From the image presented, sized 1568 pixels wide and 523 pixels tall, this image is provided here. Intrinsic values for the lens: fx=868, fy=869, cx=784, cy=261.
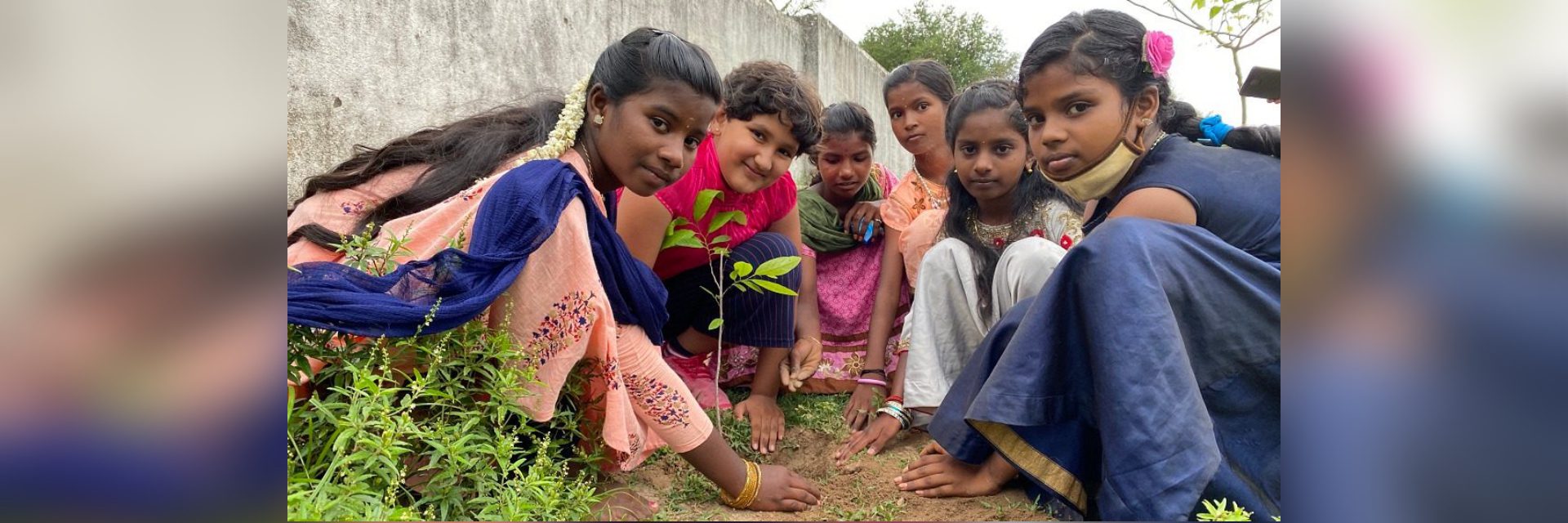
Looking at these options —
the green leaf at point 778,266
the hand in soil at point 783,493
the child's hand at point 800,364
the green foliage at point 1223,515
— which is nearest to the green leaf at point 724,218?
the green leaf at point 778,266

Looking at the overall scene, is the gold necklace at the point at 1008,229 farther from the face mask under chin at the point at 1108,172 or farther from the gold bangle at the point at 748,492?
the gold bangle at the point at 748,492

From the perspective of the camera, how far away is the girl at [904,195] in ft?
10.3

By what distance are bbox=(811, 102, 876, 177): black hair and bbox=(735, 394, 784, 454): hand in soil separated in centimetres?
109

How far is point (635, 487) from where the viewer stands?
2336 millimetres

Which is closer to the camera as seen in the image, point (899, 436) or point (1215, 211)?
point (1215, 211)

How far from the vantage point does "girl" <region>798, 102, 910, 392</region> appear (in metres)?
3.45

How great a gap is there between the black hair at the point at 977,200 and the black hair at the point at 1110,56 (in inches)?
31.2

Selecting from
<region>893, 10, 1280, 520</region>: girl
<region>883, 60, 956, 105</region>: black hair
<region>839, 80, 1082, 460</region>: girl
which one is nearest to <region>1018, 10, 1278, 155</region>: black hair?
<region>893, 10, 1280, 520</region>: girl
